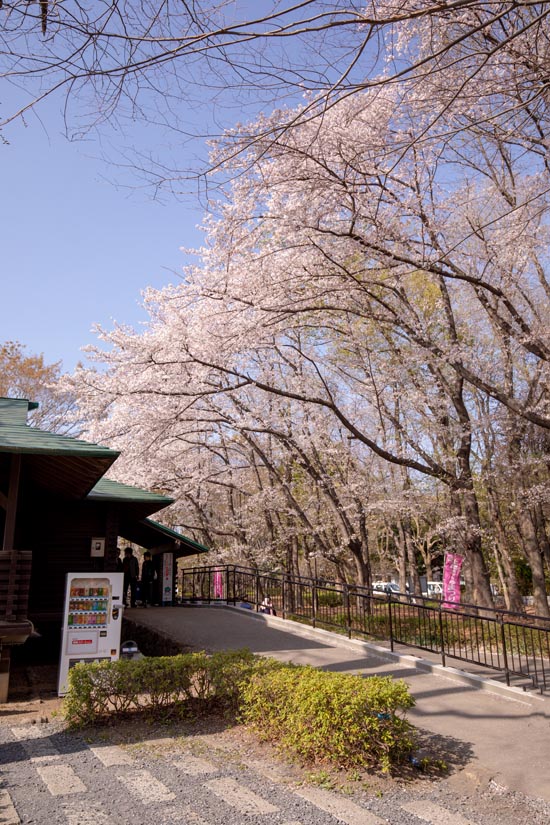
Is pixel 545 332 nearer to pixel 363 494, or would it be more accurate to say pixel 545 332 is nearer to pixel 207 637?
pixel 363 494

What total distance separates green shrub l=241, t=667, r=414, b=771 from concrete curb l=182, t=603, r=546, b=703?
8.24ft

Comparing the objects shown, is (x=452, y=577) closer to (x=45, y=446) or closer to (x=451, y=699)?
(x=451, y=699)

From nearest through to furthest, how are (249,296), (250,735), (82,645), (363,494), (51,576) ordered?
(250,735)
(82,645)
(249,296)
(51,576)
(363,494)

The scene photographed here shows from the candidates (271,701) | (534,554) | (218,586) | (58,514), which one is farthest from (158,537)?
(271,701)

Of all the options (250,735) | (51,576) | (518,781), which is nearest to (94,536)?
(51,576)

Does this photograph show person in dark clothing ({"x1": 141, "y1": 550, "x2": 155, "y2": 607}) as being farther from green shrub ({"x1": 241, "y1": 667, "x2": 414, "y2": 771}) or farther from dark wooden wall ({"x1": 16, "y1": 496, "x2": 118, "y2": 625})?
green shrub ({"x1": 241, "y1": 667, "x2": 414, "y2": 771})

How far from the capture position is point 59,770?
5.27 m

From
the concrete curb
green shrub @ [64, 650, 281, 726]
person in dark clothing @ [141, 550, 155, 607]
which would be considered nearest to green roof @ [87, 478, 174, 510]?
the concrete curb

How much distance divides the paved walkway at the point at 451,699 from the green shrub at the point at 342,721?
73cm

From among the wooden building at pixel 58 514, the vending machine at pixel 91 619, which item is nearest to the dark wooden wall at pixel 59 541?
the wooden building at pixel 58 514

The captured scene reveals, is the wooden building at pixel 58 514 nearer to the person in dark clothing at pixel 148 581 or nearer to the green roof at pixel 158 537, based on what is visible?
the green roof at pixel 158 537

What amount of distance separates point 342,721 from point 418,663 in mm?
4248

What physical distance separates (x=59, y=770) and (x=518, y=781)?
3919 millimetres

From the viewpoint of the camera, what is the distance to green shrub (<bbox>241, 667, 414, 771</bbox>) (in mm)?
5285
